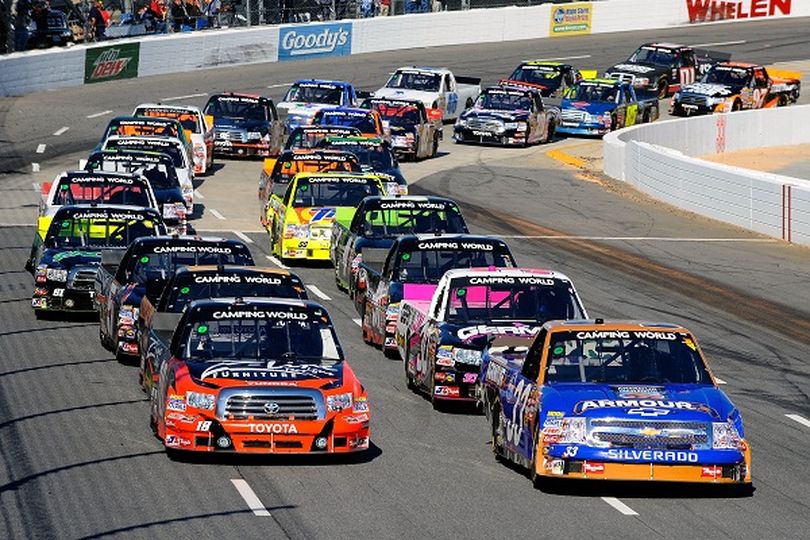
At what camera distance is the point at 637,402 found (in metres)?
13.8

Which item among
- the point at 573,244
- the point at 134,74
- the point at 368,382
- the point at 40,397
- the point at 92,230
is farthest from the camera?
the point at 134,74

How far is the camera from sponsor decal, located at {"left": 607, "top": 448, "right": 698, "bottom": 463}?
13.6 meters

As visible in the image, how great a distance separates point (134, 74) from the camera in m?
55.8

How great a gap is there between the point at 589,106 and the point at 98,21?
14.6 m

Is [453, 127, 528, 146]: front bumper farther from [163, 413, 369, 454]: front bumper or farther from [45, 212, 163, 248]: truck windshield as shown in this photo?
[163, 413, 369, 454]: front bumper

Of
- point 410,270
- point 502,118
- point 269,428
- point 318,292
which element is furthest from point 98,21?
A: point 269,428

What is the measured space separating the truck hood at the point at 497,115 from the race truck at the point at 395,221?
881 inches

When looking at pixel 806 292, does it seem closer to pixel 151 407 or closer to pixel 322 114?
pixel 151 407

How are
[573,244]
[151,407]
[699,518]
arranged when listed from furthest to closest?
[573,244] → [151,407] → [699,518]

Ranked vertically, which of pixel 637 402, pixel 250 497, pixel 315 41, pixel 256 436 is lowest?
pixel 250 497

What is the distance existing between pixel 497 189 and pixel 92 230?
57.5 ft

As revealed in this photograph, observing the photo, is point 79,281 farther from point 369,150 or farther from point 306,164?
point 369,150

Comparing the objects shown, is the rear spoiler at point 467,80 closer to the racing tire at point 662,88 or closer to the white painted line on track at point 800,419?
the racing tire at point 662,88

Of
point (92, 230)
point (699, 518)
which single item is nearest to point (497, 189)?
point (92, 230)
